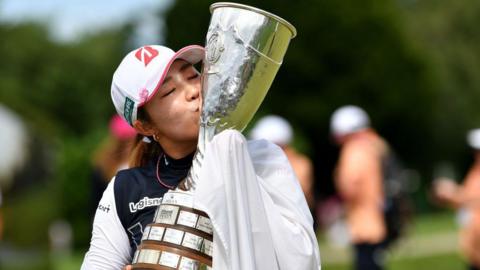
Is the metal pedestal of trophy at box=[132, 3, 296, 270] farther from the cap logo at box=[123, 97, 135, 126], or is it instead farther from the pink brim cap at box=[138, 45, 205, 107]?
the cap logo at box=[123, 97, 135, 126]

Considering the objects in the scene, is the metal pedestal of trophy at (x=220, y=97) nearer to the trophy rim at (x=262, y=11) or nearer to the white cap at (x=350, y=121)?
the trophy rim at (x=262, y=11)

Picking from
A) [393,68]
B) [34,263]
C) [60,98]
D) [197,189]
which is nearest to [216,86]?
[197,189]

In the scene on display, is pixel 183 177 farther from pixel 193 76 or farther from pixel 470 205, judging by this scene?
pixel 470 205

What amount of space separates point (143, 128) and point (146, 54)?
27 cm

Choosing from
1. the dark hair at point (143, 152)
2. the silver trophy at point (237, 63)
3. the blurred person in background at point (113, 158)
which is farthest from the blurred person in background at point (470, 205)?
the silver trophy at point (237, 63)

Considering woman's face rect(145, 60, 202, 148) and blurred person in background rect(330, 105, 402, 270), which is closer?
woman's face rect(145, 60, 202, 148)

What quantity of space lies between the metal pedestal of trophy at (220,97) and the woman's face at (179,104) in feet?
0.63

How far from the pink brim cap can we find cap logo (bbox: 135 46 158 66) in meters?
0.07

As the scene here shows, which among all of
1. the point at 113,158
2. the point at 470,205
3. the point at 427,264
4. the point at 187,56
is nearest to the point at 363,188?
the point at 470,205

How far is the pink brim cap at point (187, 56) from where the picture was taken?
3078mm

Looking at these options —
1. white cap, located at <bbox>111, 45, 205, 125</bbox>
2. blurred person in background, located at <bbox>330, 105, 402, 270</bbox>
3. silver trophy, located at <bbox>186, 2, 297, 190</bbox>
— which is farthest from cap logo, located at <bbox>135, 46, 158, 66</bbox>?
blurred person in background, located at <bbox>330, 105, 402, 270</bbox>

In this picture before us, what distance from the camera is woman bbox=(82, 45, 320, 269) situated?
9.14 feet

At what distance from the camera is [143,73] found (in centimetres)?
309

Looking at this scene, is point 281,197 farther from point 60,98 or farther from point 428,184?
point 60,98
